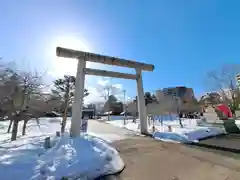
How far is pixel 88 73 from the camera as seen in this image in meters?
8.43

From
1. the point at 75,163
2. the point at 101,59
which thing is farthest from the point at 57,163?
the point at 101,59

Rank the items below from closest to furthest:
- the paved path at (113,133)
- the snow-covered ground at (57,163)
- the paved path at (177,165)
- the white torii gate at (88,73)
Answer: the snow-covered ground at (57,163), the paved path at (177,165), the white torii gate at (88,73), the paved path at (113,133)

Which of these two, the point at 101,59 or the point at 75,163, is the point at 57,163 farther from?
the point at 101,59

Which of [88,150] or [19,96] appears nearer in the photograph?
[88,150]

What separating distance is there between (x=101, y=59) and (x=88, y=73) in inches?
46.3

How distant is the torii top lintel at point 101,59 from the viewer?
24.7 feet

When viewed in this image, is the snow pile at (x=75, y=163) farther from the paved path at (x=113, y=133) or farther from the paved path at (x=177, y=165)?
the paved path at (x=113, y=133)

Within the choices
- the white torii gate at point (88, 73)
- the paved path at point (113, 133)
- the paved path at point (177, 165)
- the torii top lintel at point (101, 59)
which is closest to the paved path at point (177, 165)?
the paved path at point (177, 165)

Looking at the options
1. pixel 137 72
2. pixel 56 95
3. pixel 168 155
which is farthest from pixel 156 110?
pixel 168 155

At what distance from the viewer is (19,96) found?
8195 mm

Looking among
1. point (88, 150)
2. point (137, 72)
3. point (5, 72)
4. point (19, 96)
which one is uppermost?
point (137, 72)

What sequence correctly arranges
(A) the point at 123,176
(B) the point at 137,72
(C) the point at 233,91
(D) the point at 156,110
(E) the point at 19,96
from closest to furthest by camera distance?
(A) the point at 123,176 → (E) the point at 19,96 → (B) the point at 137,72 → (D) the point at 156,110 → (C) the point at 233,91

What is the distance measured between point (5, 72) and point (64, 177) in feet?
22.5

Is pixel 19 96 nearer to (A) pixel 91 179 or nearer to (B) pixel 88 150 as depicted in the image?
(B) pixel 88 150
